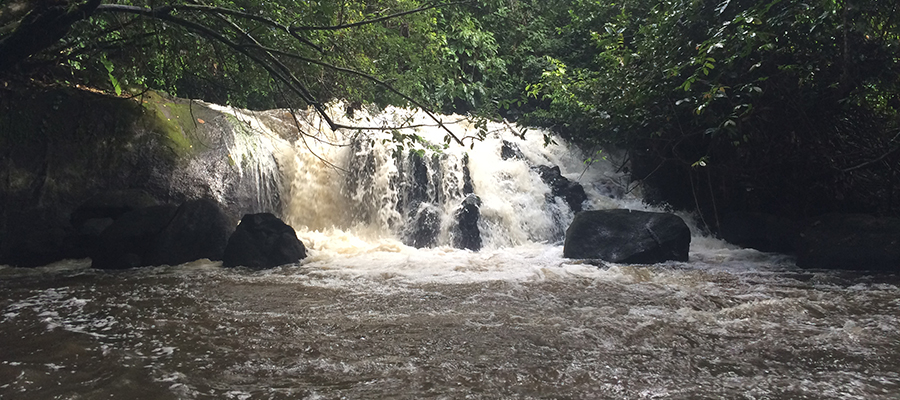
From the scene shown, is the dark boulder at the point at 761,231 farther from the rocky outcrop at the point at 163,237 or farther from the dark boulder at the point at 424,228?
the rocky outcrop at the point at 163,237

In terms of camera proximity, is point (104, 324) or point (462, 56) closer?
point (104, 324)

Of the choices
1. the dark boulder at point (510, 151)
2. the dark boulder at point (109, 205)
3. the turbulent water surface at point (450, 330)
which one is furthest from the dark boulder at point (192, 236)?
the dark boulder at point (510, 151)

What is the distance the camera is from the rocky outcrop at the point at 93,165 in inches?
261

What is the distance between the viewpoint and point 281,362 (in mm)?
3100

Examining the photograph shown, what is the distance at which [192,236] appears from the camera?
6.96m

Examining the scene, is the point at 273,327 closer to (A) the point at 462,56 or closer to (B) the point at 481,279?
(B) the point at 481,279

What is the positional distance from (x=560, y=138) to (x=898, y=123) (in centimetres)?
731

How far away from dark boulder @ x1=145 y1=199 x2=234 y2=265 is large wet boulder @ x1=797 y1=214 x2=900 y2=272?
785cm

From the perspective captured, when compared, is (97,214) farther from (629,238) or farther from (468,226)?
(629,238)

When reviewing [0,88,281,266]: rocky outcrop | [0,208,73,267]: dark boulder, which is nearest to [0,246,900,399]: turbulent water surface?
[0,208,73,267]: dark boulder

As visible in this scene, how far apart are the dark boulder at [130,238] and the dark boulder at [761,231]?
864cm

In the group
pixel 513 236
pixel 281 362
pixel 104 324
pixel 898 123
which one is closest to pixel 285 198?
pixel 513 236

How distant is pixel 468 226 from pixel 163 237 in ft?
15.9

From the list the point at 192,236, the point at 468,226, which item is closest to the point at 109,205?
the point at 192,236
